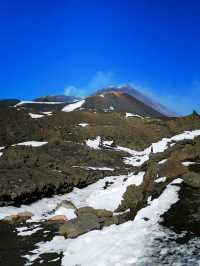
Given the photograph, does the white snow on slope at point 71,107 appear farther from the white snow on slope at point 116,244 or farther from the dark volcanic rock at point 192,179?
the white snow on slope at point 116,244

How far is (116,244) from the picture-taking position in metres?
19.3

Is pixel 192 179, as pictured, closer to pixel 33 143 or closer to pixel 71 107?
pixel 33 143

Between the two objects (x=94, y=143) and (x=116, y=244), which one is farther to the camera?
(x=94, y=143)

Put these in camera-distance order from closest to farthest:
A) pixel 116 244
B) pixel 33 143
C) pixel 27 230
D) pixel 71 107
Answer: pixel 116 244, pixel 27 230, pixel 33 143, pixel 71 107

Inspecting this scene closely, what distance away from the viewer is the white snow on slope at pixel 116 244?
1756 cm

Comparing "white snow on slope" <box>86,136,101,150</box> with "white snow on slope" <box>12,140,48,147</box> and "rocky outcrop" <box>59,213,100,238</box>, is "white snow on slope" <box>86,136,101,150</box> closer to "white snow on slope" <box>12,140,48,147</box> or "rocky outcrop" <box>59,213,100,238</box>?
"white snow on slope" <box>12,140,48,147</box>

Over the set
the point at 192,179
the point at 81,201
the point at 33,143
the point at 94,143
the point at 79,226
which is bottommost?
the point at 79,226

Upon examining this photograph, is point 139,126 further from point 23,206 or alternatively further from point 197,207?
point 197,207

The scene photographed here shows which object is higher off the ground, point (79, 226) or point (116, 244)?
point (79, 226)

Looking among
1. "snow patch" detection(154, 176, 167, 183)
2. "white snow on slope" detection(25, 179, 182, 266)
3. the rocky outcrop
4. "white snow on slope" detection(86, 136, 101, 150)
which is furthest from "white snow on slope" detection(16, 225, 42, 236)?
"white snow on slope" detection(86, 136, 101, 150)

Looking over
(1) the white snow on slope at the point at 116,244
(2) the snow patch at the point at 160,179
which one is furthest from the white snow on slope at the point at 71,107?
(1) the white snow on slope at the point at 116,244

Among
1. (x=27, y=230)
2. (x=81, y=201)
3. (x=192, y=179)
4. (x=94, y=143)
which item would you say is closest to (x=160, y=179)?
(x=192, y=179)

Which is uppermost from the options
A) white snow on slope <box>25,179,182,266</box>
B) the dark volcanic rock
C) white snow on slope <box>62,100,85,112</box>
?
white snow on slope <box>62,100,85,112</box>

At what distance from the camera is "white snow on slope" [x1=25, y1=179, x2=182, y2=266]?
17562 mm
